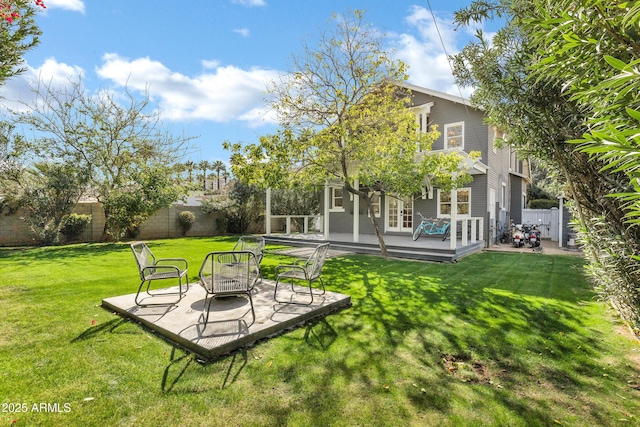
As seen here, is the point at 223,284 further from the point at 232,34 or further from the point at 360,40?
the point at 232,34

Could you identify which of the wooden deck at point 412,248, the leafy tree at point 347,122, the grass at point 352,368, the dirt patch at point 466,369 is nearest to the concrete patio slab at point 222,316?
the grass at point 352,368

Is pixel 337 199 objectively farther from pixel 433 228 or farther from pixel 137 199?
pixel 137 199

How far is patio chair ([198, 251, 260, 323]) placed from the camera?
401 cm

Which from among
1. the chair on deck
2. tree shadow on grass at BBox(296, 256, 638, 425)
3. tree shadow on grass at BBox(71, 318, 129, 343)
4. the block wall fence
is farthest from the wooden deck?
tree shadow on grass at BBox(71, 318, 129, 343)

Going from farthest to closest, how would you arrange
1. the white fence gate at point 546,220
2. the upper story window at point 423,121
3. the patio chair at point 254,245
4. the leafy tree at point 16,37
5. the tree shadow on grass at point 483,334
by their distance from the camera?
the white fence gate at point 546,220
the upper story window at point 423,121
the patio chair at point 254,245
the leafy tree at point 16,37
the tree shadow on grass at point 483,334

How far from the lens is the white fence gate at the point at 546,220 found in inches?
621

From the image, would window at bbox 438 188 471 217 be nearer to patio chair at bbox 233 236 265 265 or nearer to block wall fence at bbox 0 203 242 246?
patio chair at bbox 233 236 265 265

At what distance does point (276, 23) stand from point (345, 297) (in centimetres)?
873

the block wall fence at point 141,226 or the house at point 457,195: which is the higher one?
the house at point 457,195

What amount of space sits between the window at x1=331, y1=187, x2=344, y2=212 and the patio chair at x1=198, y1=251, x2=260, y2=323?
38.3 feet

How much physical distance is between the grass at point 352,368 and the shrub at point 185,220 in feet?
37.9

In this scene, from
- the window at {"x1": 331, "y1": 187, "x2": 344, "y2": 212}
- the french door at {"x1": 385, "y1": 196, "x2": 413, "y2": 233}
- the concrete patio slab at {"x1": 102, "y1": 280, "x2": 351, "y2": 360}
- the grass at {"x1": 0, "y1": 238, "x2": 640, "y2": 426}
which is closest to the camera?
the grass at {"x1": 0, "y1": 238, "x2": 640, "y2": 426}

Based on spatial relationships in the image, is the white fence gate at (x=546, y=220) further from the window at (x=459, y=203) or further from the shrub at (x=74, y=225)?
the shrub at (x=74, y=225)

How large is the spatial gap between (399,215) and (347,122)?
661 cm
